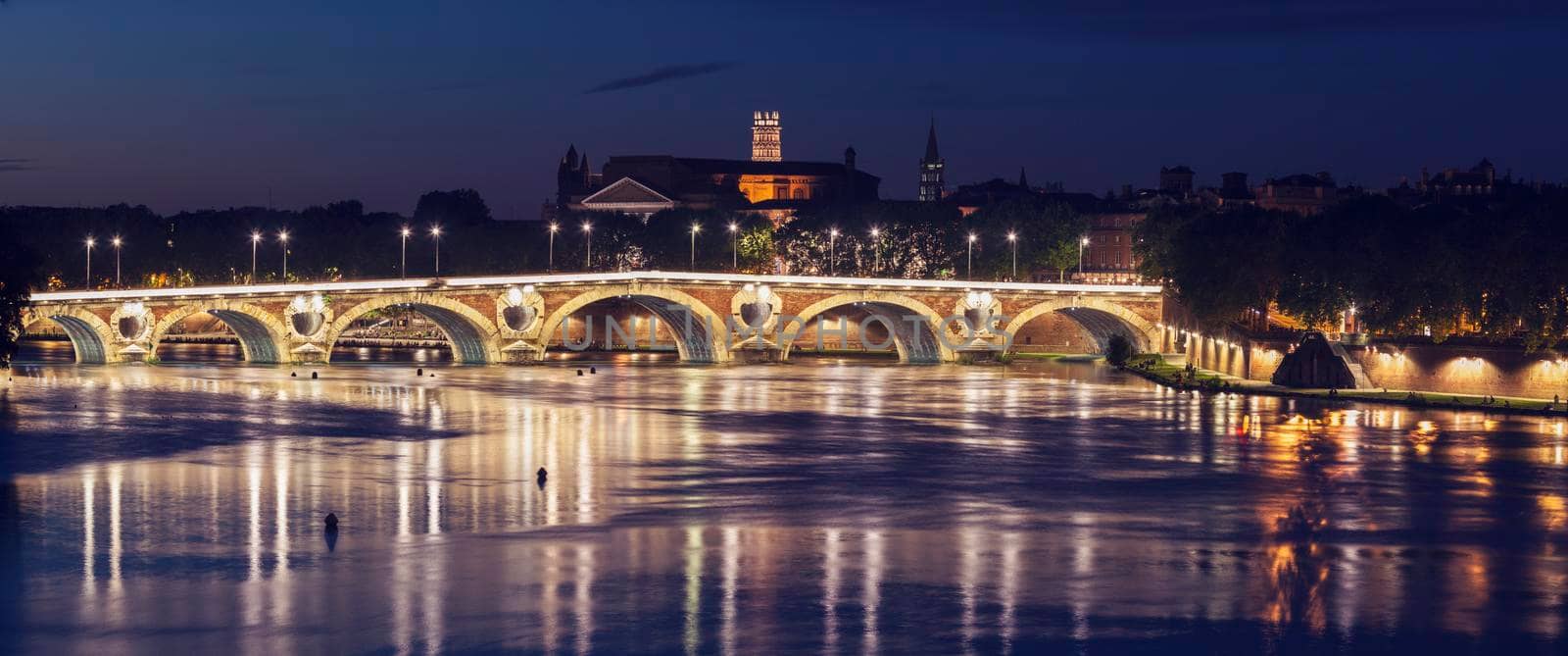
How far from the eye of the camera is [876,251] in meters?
152

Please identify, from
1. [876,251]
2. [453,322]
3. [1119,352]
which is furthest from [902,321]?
[453,322]

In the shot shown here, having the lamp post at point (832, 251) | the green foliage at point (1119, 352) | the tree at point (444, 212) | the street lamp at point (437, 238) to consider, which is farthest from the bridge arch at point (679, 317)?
the tree at point (444, 212)

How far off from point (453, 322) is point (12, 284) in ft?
114

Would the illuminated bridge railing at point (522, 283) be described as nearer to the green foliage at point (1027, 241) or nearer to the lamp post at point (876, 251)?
the lamp post at point (876, 251)

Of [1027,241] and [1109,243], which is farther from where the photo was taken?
[1109,243]

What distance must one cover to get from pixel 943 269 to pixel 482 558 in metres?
115

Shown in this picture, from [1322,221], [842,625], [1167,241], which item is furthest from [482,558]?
[1167,241]

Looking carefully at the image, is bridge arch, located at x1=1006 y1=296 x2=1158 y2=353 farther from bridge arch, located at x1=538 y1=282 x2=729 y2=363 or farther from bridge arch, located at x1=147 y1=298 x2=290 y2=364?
bridge arch, located at x1=147 y1=298 x2=290 y2=364

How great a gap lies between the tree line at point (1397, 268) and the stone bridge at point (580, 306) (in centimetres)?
1430

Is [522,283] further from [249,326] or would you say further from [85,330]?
[85,330]

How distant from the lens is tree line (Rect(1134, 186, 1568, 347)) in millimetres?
82125

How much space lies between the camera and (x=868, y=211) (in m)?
166

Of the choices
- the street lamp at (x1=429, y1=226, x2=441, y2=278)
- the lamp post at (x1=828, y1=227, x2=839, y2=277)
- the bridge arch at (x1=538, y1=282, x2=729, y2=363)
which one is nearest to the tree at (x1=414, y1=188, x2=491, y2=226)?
the street lamp at (x1=429, y1=226, x2=441, y2=278)

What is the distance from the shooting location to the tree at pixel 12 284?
79938mm
